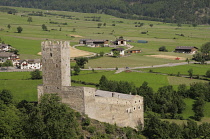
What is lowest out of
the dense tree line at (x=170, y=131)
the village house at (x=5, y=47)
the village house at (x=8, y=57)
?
the dense tree line at (x=170, y=131)

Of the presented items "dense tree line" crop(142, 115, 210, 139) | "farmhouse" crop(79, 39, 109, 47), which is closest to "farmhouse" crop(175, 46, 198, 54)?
"farmhouse" crop(79, 39, 109, 47)

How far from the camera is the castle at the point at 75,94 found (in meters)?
54.4

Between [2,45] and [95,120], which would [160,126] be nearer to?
[95,120]

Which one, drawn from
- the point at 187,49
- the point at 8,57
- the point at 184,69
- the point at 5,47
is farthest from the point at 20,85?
the point at 187,49

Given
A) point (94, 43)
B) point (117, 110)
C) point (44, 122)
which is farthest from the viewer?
point (94, 43)

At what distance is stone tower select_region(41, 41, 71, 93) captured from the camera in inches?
2175

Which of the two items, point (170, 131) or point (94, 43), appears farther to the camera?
point (94, 43)

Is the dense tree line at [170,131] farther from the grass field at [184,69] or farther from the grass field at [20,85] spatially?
the grass field at [184,69]

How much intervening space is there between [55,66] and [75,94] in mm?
5376

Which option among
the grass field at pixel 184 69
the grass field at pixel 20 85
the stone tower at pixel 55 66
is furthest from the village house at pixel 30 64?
the stone tower at pixel 55 66

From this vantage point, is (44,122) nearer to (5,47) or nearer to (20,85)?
(20,85)

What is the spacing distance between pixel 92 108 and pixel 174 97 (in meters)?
27.0

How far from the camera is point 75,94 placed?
178ft

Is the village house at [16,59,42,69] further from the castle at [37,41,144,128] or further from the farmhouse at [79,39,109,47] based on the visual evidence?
the castle at [37,41,144,128]
